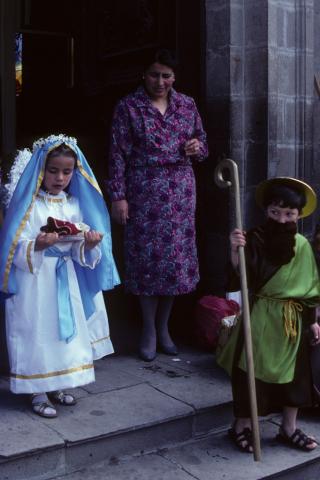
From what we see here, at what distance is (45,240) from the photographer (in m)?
3.91

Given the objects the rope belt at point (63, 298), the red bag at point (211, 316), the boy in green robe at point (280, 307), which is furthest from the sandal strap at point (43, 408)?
the red bag at point (211, 316)

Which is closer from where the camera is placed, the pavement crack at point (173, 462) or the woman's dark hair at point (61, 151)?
the pavement crack at point (173, 462)

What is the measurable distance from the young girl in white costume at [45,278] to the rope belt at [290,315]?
3.43 feet

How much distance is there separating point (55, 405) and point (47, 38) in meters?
5.14

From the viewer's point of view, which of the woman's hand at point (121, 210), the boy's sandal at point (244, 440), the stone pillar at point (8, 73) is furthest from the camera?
the stone pillar at point (8, 73)

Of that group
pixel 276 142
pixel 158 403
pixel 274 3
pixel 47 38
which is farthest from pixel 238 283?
pixel 47 38

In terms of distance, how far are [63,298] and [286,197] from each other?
130cm

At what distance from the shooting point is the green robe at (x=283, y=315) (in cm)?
395

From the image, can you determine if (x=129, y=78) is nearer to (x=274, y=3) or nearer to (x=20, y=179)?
(x=274, y=3)

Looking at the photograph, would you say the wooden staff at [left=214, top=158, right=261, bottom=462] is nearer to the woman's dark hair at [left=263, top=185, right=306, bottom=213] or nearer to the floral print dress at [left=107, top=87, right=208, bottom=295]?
the woman's dark hair at [left=263, top=185, right=306, bottom=213]

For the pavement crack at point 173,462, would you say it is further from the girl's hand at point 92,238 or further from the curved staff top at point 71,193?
the girl's hand at point 92,238

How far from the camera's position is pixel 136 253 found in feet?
17.0

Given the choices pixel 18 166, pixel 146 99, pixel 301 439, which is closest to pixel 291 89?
pixel 146 99

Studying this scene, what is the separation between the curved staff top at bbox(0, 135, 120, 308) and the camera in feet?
13.1
